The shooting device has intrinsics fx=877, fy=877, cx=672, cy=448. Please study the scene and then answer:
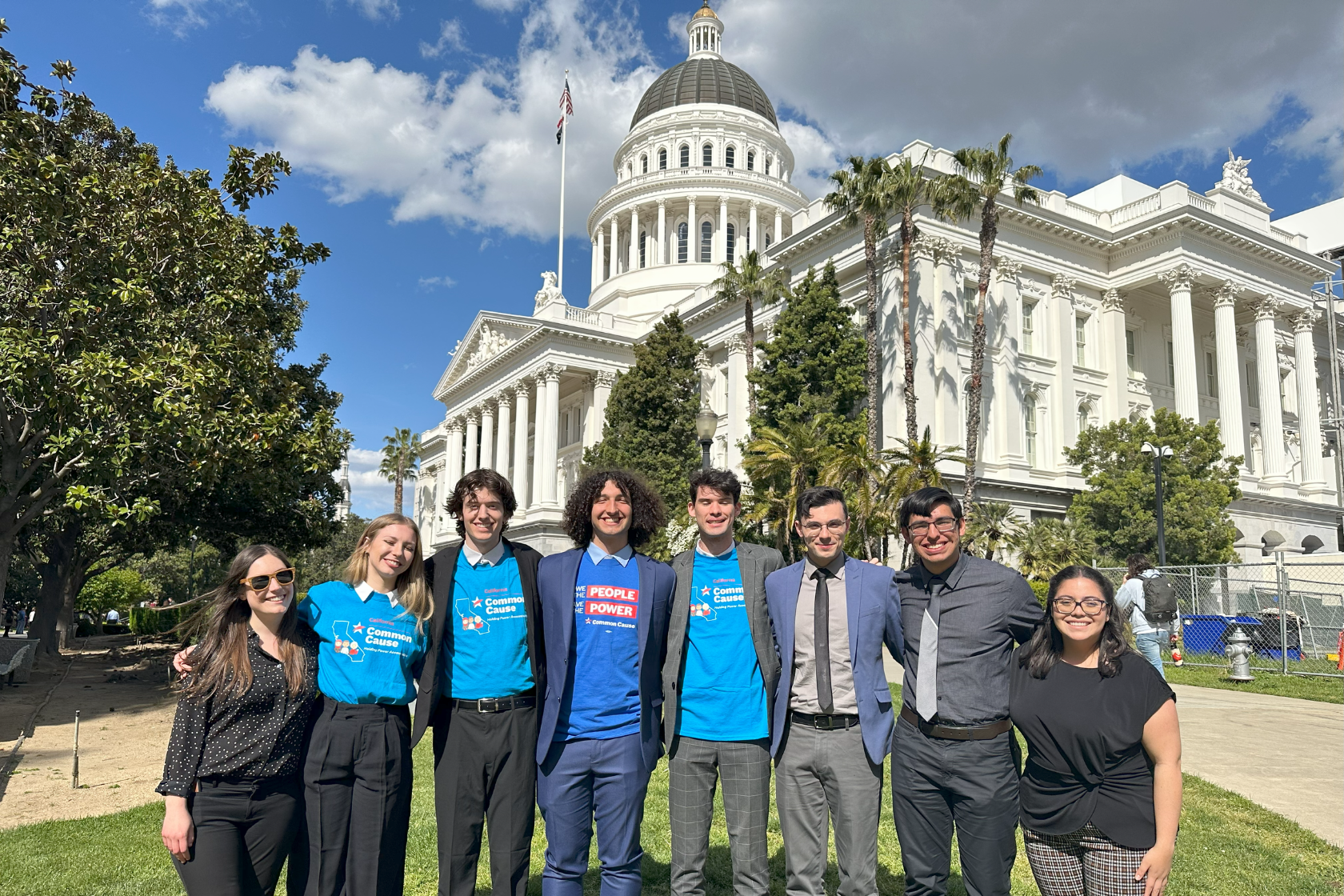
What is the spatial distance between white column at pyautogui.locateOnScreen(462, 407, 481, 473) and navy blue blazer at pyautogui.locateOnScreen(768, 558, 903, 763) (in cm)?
5616

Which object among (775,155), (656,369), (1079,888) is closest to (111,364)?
(1079,888)

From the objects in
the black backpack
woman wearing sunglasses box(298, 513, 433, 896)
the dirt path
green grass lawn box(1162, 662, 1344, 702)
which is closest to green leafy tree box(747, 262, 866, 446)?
green grass lawn box(1162, 662, 1344, 702)

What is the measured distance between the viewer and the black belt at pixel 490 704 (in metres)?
4.31

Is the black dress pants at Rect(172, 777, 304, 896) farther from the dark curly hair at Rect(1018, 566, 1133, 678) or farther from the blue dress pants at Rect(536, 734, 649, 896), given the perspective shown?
the dark curly hair at Rect(1018, 566, 1133, 678)

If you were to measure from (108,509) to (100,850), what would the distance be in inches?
287

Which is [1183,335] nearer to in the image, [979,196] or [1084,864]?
[979,196]

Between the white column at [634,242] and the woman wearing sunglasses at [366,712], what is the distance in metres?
59.2

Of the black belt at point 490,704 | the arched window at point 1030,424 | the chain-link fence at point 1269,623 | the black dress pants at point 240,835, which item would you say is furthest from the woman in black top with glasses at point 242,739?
the arched window at point 1030,424

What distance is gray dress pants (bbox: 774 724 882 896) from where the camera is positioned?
4.24 meters

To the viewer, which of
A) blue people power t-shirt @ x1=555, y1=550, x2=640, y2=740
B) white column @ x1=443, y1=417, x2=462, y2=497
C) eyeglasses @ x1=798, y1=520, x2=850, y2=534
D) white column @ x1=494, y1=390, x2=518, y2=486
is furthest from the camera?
white column @ x1=443, y1=417, x2=462, y2=497

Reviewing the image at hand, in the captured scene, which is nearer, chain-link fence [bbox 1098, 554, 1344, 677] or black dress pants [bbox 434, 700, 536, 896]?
black dress pants [bbox 434, 700, 536, 896]

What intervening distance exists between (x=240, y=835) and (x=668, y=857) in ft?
11.8

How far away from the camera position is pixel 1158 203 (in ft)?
119

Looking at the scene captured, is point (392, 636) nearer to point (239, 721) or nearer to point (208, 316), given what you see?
point (239, 721)
